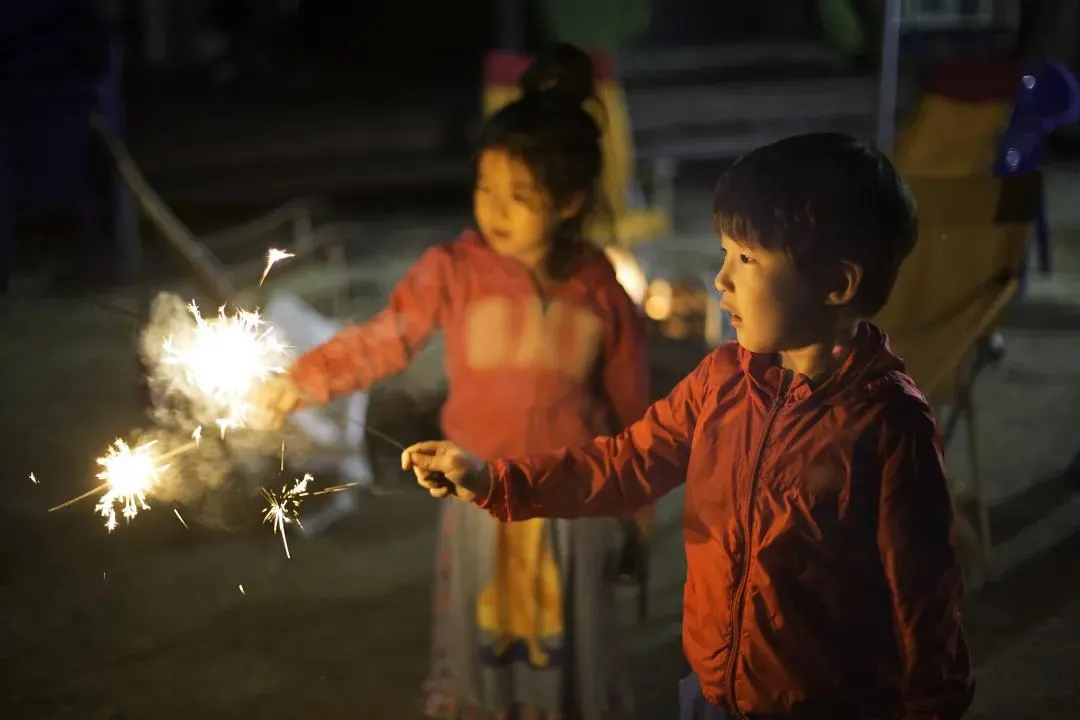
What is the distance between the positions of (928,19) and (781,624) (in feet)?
42.0

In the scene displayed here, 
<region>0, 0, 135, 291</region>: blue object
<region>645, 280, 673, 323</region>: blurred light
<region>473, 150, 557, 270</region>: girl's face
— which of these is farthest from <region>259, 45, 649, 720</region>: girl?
<region>0, 0, 135, 291</region>: blue object

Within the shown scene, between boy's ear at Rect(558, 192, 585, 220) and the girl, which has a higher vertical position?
boy's ear at Rect(558, 192, 585, 220)

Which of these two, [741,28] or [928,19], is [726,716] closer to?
[741,28]

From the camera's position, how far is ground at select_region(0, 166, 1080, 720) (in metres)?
3.21

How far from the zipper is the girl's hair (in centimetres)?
74

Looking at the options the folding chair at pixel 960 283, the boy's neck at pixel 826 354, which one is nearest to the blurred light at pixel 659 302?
the folding chair at pixel 960 283

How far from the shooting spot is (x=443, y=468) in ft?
5.93

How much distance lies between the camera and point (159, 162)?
33.3 ft

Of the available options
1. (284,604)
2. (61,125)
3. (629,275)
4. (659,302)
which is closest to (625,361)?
(284,604)

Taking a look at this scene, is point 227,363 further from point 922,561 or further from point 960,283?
point 960,283

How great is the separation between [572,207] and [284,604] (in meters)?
2.03

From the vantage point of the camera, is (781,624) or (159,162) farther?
(159,162)

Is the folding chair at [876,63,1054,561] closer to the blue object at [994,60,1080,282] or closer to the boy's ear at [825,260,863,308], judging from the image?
the blue object at [994,60,1080,282]

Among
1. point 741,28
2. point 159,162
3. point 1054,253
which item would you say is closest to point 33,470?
point 159,162
